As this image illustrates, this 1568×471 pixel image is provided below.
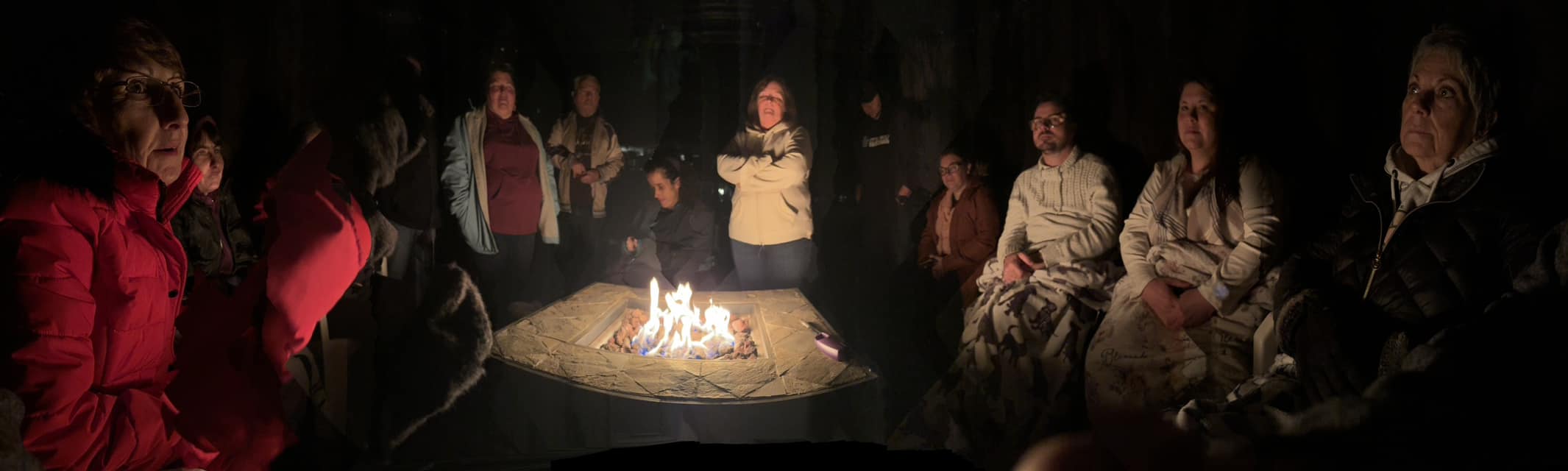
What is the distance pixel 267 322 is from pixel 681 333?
2.17 meters

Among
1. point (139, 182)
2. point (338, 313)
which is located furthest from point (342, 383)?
point (139, 182)

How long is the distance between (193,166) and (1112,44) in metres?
3.83

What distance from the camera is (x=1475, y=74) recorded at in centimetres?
281

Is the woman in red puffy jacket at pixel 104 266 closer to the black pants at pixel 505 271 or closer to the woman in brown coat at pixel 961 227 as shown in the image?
the black pants at pixel 505 271

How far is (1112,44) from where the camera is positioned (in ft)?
13.5

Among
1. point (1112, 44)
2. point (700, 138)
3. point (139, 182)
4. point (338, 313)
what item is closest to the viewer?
point (139, 182)

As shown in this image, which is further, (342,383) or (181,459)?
(342,383)

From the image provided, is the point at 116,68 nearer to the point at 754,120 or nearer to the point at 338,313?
the point at 338,313

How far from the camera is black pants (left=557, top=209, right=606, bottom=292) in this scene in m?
5.11

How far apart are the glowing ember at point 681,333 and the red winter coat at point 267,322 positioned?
5.20 feet

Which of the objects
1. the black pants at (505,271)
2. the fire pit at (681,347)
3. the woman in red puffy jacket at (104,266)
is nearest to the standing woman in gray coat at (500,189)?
the black pants at (505,271)

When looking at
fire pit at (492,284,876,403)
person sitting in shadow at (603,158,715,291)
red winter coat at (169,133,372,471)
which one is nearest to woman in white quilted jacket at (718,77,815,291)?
person sitting in shadow at (603,158,715,291)

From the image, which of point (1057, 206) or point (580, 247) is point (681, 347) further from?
point (1057, 206)

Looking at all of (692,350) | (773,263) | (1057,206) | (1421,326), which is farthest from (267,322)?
(1421,326)
